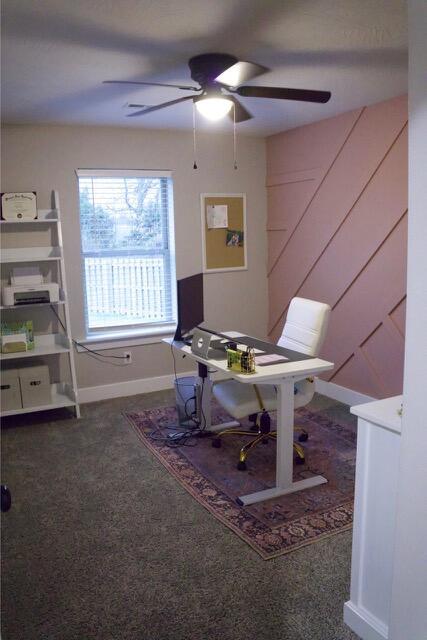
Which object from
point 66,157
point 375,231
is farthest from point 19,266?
point 375,231

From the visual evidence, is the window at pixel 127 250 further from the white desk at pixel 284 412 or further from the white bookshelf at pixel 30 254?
the white desk at pixel 284 412

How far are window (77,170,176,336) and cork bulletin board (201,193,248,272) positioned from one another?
357 millimetres

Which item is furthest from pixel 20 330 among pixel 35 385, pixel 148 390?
pixel 148 390

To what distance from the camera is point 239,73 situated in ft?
8.80

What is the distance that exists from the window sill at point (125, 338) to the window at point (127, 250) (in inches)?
1.4

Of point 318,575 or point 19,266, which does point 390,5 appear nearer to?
point 318,575

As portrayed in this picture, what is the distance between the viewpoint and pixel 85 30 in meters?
2.23

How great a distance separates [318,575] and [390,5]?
2.42 metres

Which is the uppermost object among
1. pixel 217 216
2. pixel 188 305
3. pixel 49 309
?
pixel 217 216

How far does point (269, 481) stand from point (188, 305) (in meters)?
1.29

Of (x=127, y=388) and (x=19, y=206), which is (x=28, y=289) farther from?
(x=127, y=388)

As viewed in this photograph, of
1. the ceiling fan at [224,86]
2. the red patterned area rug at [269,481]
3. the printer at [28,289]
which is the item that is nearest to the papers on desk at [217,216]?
the printer at [28,289]

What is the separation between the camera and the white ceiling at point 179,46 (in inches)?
81.2

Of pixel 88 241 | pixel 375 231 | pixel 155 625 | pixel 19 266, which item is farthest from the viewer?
pixel 88 241
